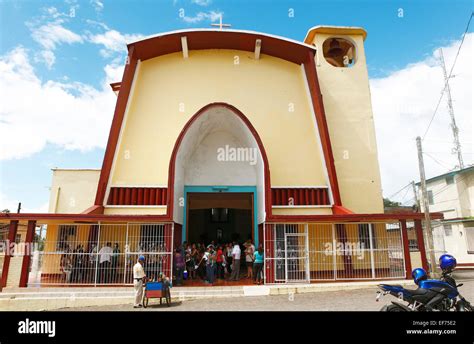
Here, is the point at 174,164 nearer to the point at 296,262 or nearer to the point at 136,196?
the point at 136,196

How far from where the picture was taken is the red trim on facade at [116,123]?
14.5m

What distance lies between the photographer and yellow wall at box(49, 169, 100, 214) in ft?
57.8

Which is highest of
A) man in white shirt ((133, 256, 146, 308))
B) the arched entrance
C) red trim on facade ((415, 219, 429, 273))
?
the arched entrance

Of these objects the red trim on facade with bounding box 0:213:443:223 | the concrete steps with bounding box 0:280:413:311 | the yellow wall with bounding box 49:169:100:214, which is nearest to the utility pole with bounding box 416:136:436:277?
the red trim on facade with bounding box 0:213:443:223

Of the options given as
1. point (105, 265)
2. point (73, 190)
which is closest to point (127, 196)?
point (105, 265)

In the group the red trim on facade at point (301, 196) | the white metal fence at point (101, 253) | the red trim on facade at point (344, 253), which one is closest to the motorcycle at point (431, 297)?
the red trim on facade at point (344, 253)

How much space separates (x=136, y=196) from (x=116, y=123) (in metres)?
3.63

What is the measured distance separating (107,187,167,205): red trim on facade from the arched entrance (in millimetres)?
956

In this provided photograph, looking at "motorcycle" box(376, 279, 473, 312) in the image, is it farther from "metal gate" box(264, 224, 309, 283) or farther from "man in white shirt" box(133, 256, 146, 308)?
"man in white shirt" box(133, 256, 146, 308)

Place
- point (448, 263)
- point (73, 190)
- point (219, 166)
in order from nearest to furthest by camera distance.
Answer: point (448, 263)
point (219, 166)
point (73, 190)

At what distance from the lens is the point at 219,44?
56.0 ft

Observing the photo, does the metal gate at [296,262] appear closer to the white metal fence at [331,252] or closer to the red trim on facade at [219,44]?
the white metal fence at [331,252]

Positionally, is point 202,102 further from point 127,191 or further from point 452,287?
point 452,287

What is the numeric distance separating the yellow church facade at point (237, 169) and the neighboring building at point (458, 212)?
11.0 m
